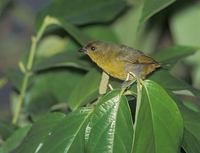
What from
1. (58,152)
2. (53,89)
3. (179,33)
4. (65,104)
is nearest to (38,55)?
(53,89)

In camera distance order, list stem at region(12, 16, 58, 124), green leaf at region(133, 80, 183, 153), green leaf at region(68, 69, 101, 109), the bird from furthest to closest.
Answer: stem at region(12, 16, 58, 124) → green leaf at region(68, 69, 101, 109) → the bird → green leaf at region(133, 80, 183, 153)

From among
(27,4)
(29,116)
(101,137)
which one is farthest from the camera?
(27,4)

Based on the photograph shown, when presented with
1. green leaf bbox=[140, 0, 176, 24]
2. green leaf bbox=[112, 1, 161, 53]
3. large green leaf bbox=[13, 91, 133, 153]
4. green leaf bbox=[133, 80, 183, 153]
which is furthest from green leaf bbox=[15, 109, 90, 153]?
green leaf bbox=[112, 1, 161, 53]

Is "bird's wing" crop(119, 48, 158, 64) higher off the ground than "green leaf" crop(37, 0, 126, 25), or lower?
lower

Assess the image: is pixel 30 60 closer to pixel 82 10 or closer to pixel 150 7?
pixel 82 10

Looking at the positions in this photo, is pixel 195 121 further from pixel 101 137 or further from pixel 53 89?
pixel 53 89

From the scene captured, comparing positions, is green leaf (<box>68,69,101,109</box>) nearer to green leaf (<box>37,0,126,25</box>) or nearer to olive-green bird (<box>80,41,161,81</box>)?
olive-green bird (<box>80,41,161,81</box>)
